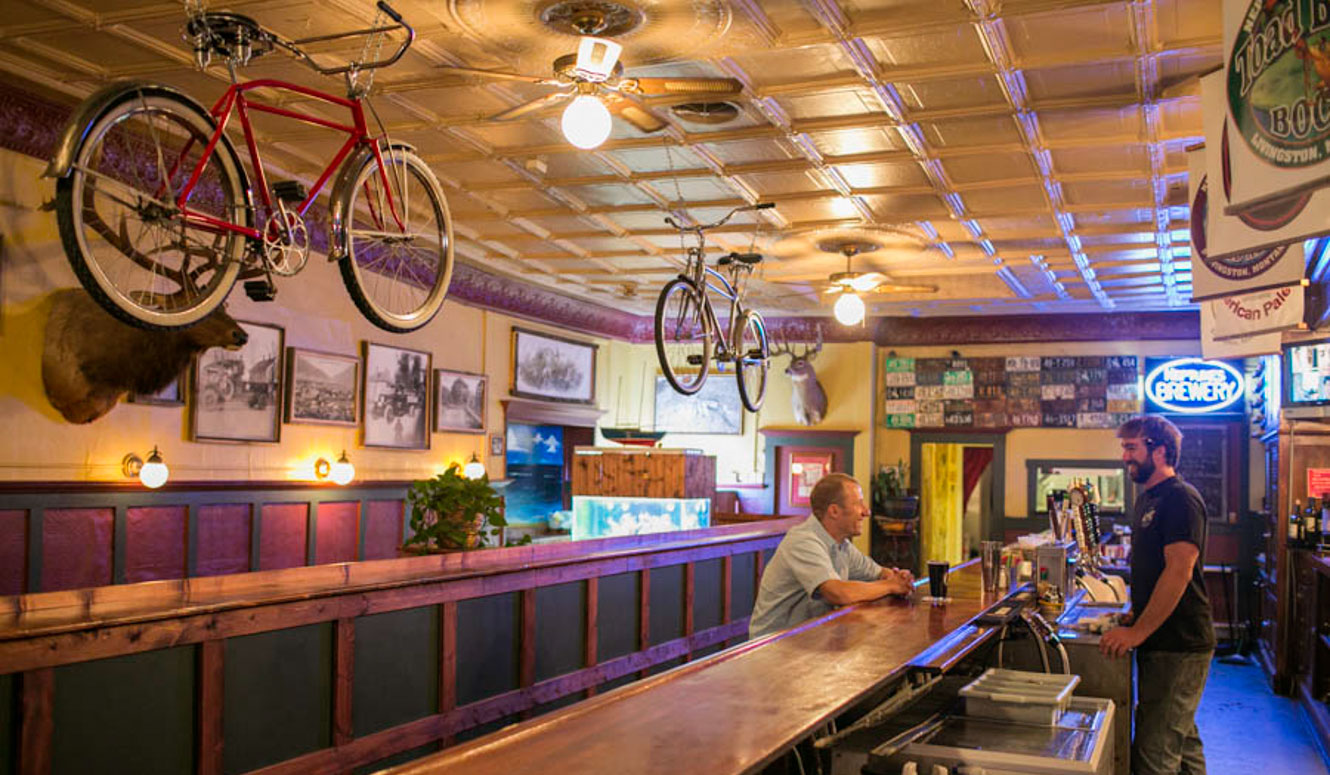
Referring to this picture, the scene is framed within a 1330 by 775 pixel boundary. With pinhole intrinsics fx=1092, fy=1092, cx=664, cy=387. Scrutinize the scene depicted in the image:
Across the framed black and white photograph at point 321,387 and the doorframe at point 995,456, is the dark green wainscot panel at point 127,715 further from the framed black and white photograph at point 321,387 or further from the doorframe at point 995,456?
the doorframe at point 995,456

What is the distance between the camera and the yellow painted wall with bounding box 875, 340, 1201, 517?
1426cm

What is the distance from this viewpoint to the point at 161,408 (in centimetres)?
819

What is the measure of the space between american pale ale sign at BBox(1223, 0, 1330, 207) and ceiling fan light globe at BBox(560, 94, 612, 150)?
118 inches

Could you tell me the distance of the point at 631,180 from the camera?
8.63 m

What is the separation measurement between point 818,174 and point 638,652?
3778mm

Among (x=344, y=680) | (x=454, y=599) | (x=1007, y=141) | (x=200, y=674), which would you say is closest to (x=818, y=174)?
(x=1007, y=141)

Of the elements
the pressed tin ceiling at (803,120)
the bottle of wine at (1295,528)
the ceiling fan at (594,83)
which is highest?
the pressed tin ceiling at (803,120)

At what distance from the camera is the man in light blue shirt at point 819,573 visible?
4867 millimetres

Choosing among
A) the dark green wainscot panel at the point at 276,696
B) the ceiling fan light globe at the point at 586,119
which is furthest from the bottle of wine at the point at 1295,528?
the dark green wainscot panel at the point at 276,696

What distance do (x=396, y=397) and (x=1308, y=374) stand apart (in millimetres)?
8117

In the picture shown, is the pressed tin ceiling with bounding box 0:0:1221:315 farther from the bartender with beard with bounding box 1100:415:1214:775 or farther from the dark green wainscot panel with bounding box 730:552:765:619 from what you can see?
the dark green wainscot panel with bounding box 730:552:765:619

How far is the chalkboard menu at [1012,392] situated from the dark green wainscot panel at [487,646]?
33.2ft

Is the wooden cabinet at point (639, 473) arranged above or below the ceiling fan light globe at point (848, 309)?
below

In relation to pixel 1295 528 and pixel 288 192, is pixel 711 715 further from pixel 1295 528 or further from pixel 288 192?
pixel 1295 528
